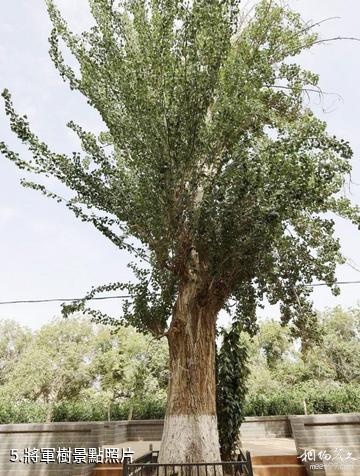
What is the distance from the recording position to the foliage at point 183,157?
5.96m

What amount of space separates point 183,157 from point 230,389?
510 cm

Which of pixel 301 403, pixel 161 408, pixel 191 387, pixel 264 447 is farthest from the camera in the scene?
pixel 161 408

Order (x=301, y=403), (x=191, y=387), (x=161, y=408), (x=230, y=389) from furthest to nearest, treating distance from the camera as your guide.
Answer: (x=161, y=408) → (x=301, y=403) → (x=230, y=389) → (x=191, y=387)

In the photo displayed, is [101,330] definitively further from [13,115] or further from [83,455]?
[13,115]

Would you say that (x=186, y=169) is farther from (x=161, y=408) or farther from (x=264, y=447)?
(x=161, y=408)

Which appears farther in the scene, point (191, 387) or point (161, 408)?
point (161, 408)

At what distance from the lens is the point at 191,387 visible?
233 inches

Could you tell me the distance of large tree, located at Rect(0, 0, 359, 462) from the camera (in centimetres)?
592

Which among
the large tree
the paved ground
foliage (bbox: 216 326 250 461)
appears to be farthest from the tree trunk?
the paved ground

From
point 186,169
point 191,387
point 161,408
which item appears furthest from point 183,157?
point 161,408

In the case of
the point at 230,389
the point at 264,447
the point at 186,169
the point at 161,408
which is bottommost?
the point at 264,447

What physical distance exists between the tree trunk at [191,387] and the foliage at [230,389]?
4.89 feet

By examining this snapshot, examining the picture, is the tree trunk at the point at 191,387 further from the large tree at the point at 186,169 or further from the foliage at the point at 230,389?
the foliage at the point at 230,389

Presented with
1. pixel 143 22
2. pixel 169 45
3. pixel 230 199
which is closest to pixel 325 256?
pixel 230 199
